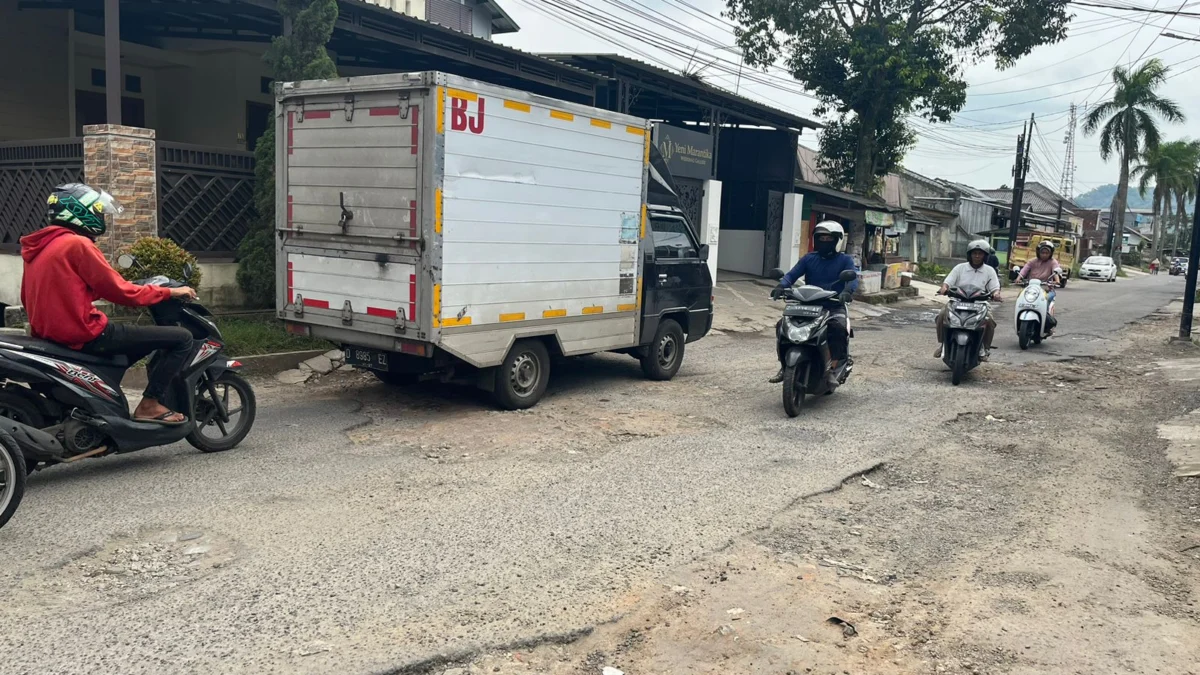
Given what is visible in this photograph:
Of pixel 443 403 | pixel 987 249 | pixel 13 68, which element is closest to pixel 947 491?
pixel 443 403

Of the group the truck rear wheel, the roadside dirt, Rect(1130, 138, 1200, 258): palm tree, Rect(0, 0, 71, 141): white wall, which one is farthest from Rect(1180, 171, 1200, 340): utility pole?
Rect(1130, 138, 1200, 258): palm tree

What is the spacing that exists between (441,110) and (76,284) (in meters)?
2.87

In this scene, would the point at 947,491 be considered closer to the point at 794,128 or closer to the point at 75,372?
the point at 75,372

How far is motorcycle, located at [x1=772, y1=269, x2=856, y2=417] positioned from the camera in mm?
8227

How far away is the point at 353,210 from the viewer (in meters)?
7.65

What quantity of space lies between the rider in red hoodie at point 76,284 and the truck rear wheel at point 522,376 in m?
3.03

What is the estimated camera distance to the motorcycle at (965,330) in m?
10.2

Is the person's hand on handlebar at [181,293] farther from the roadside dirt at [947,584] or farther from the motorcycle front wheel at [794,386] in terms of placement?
the motorcycle front wheel at [794,386]

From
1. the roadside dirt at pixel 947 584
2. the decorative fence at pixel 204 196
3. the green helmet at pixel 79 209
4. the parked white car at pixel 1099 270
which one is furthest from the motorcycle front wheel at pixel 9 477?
the parked white car at pixel 1099 270

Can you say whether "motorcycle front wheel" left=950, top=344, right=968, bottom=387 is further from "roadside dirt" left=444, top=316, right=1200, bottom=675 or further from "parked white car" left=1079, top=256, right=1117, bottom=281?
"parked white car" left=1079, top=256, right=1117, bottom=281

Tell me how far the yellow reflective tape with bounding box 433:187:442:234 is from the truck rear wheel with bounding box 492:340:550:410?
1429 mm

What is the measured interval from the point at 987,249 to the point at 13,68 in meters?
14.5

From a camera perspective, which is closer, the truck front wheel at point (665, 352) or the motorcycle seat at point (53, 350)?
the motorcycle seat at point (53, 350)

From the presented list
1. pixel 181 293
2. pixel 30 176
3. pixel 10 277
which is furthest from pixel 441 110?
pixel 10 277
